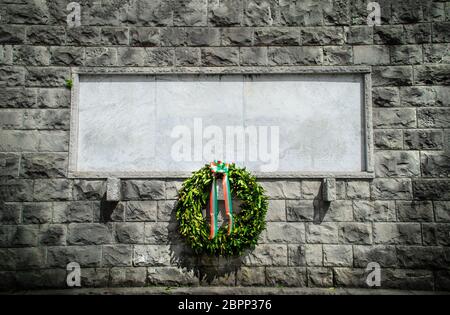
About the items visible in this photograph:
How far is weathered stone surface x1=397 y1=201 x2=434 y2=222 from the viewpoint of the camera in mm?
5820

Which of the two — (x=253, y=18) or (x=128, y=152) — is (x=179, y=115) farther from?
(x=253, y=18)

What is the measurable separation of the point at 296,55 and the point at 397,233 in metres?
3.44

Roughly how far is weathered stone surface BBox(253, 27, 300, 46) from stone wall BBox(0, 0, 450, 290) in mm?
17

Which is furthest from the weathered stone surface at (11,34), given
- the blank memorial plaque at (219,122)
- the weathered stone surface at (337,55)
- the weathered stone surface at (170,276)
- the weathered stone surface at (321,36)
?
the weathered stone surface at (337,55)

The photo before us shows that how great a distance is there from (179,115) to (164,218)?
1760mm

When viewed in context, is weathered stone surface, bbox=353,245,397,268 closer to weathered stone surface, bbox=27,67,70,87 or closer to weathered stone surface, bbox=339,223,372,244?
weathered stone surface, bbox=339,223,372,244

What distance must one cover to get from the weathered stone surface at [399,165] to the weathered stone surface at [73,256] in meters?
4.91

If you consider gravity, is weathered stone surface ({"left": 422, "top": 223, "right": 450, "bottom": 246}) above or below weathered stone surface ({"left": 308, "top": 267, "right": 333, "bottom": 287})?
above

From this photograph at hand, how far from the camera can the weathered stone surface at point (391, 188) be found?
19.2 feet

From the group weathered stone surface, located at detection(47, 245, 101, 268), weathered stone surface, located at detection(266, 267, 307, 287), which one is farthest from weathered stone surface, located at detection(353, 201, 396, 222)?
weathered stone surface, located at detection(47, 245, 101, 268)

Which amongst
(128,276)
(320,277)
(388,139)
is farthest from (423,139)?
(128,276)

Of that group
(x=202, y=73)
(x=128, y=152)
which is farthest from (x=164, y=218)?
(x=202, y=73)

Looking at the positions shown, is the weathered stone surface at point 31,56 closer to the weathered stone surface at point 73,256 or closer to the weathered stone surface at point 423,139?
the weathered stone surface at point 73,256
